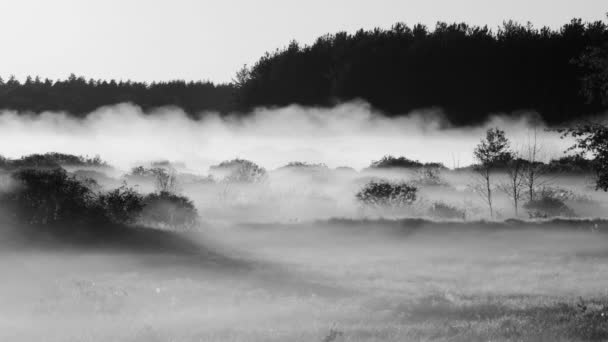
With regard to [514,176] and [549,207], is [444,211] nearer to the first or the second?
[514,176]

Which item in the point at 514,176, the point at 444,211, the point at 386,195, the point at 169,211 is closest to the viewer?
the point at 169,211

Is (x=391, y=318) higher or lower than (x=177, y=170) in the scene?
lower

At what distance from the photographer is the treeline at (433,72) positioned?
1789 inches

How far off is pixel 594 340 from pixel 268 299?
846 centimetres

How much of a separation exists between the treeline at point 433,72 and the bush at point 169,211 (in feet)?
46.1

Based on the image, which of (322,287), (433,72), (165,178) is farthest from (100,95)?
(322,287)

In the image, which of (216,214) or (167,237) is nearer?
(167,237)

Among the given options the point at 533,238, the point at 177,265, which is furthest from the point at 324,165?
the point at 177,265

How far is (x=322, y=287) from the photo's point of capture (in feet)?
68.3

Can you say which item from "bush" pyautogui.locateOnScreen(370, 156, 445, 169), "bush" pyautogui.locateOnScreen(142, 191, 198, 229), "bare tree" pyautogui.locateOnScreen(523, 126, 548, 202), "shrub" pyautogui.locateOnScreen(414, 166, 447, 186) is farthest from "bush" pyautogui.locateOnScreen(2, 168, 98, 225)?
"bare tree" pyautogui.locateOnScreen(523, 126, 548, 202)

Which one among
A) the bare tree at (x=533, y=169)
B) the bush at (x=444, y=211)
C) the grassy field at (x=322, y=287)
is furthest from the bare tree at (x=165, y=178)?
the bare tree at (x=533, y=169)

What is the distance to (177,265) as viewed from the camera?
26.2 meters

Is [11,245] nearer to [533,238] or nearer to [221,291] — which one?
[221,291]

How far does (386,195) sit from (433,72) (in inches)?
331
